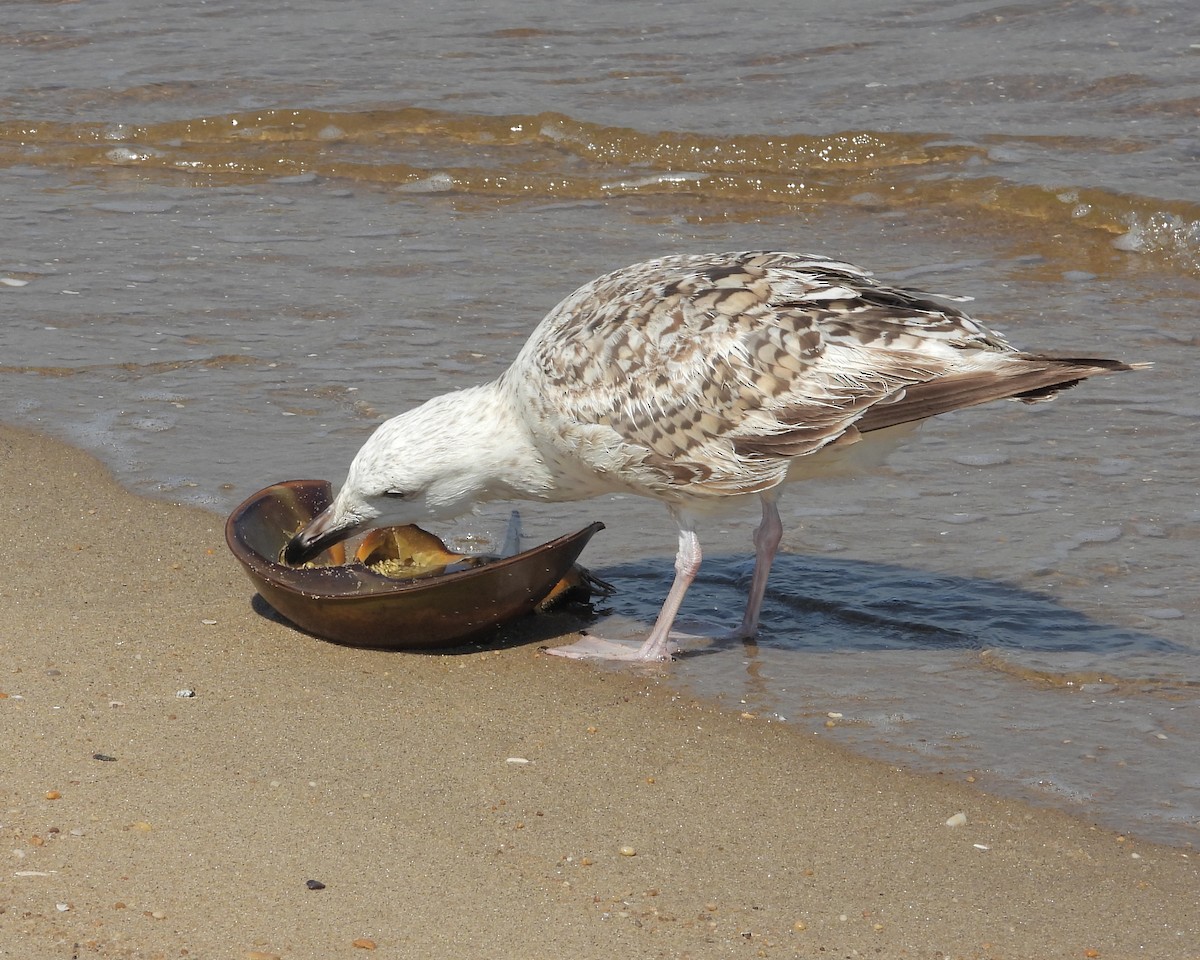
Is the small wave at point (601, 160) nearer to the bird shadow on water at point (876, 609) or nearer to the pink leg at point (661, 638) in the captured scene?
the bird shadow on water at point (876, 609)

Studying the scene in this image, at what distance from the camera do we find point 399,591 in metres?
4.92

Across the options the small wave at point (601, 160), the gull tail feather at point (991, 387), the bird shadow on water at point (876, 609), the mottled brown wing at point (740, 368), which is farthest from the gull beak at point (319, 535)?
the small wave at point (601, 160)

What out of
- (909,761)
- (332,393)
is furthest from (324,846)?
(332,393)

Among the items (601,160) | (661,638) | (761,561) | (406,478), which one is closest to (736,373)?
(761,561)

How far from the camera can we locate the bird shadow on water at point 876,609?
17.6 feet

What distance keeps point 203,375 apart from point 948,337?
3.83m

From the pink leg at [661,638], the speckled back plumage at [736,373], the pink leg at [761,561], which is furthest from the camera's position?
the pink leg at [761,561]

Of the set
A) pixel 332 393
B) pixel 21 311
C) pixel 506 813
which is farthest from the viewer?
pixel 21 311

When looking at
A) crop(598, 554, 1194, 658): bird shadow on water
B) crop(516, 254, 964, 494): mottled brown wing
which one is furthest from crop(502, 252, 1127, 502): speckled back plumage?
crop(598, 554, 1194, 658): bird shadow on water

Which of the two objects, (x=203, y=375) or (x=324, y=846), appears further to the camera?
(x=203, y=375)

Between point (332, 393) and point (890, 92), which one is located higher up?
point (890, 92)

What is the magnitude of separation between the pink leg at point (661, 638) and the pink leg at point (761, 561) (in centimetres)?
23

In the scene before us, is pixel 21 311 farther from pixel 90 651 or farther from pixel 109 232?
pixel 90 651

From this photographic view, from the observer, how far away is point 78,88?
14078mm
